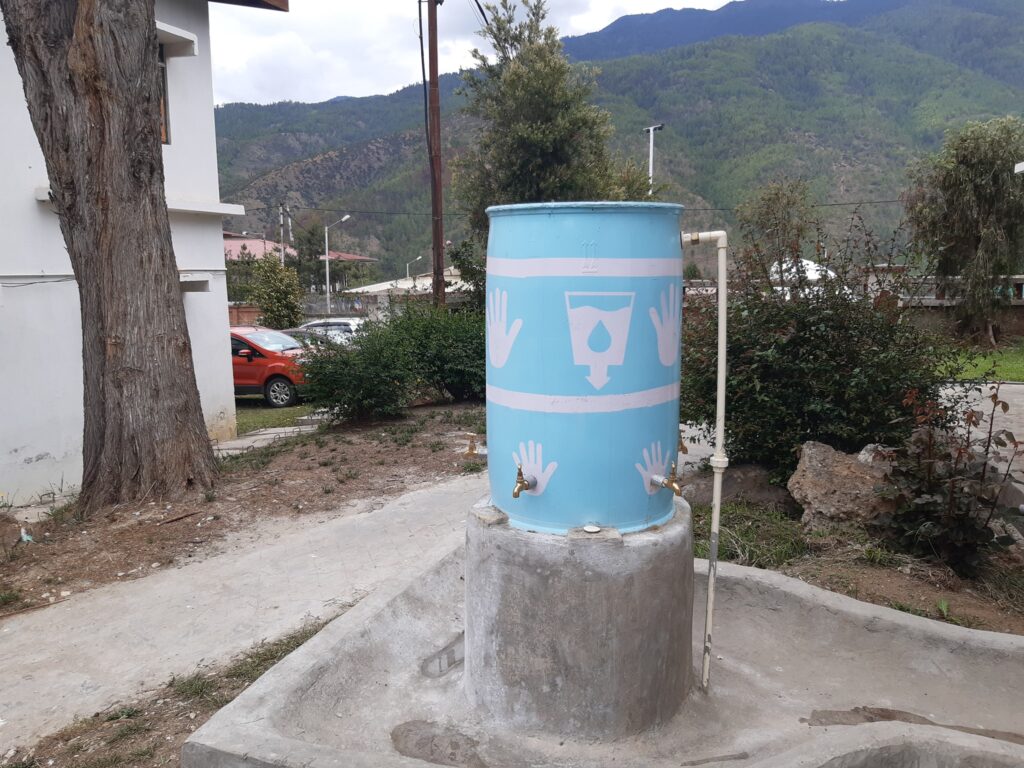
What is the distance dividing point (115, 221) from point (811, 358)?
5.52 metres

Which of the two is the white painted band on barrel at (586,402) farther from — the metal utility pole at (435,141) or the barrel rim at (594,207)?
the metal utility pole at (435,141)

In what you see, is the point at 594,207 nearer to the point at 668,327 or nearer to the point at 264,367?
the point at 668,327

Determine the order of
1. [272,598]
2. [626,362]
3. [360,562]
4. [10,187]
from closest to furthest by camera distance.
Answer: [626,362], [272,598], [360,562], [10,187]

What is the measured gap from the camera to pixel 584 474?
2.88 meters

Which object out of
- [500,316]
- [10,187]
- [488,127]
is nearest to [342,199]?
[488,127]

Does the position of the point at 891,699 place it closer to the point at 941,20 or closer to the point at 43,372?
the point at 43,372

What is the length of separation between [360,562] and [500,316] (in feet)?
9.49

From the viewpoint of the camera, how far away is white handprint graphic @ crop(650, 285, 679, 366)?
290cm

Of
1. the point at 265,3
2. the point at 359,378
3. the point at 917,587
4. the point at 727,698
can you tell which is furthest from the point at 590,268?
the point at 265,3

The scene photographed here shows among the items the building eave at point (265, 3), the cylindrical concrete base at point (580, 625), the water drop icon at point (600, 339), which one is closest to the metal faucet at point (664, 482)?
the cylindrical concrete base at point (580, 625)

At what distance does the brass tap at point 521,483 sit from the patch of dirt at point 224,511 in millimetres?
3490

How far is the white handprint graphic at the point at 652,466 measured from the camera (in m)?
2.94

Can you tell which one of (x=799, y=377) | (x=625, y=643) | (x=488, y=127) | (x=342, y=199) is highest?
(x=342, y=199)

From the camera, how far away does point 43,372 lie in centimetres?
871
